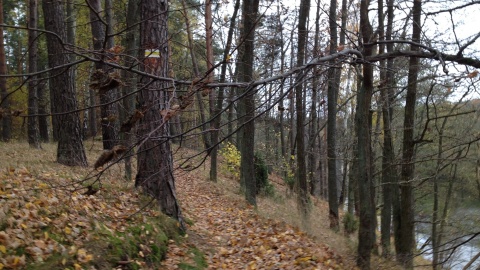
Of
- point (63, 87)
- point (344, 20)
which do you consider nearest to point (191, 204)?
point (63, 87)

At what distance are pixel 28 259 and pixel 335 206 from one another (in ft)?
34.0

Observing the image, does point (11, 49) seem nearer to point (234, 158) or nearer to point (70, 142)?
point (234, 158)

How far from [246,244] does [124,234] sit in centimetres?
269

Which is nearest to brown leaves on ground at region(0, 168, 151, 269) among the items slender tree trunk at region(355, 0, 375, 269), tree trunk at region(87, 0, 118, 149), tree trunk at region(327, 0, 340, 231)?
tree trunk at region(87, 0, 118, 149)

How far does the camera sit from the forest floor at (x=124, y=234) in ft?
16.3

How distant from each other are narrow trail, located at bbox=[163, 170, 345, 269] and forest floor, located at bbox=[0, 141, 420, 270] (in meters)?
0.02

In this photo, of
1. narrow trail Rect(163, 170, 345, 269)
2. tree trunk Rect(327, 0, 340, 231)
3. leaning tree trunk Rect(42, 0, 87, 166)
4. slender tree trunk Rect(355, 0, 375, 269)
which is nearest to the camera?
narrow trail Rect(163, 170, 345, 269)

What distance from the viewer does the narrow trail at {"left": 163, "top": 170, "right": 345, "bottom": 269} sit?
23.5 ft

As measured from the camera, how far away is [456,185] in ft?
60.3

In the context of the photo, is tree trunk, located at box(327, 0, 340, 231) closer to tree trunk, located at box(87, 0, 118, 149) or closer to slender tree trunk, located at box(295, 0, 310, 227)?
slender tree trunk, located at box(295, 0, 310, 227)

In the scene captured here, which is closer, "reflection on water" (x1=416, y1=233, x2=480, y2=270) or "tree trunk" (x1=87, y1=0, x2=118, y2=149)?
"tree trunk" (x1=87, y1=0, x2=118, y2=149)

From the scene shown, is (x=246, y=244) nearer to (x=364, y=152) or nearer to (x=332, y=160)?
(x=364, y=152)

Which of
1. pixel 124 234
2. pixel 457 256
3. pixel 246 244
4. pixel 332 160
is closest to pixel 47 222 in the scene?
pixel 124 234

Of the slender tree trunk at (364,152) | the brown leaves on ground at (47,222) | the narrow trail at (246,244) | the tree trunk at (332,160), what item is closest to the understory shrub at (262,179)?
the tree trunk at (332,160)
